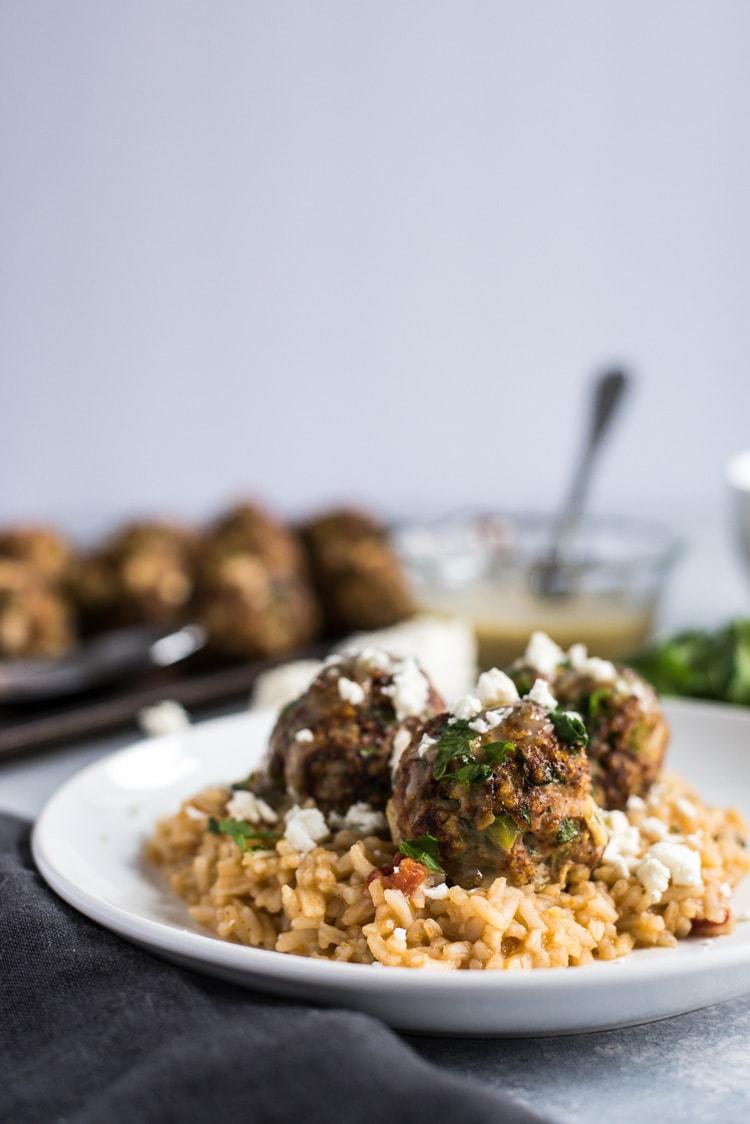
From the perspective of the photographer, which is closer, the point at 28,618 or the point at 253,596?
the point at 28,618

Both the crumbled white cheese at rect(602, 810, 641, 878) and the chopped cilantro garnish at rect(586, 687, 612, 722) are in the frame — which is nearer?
the crumbled white cheese at rect(602, 810, 641, 878)

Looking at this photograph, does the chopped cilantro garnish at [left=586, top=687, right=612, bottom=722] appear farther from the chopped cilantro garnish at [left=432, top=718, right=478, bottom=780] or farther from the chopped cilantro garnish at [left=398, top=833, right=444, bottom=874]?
the chopped cilantro garnish at [left=398, top=833, right=444, bottom=874]

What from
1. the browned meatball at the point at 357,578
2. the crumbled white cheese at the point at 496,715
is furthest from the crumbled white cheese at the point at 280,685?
the crumbled white cheese at the point at 496,715

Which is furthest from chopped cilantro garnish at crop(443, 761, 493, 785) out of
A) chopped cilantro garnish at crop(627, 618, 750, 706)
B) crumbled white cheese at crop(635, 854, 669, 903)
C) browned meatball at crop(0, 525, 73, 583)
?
browned meatball at crop(0, 525, 73, 583)

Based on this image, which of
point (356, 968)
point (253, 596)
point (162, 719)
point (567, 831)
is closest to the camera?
point (356, 968)

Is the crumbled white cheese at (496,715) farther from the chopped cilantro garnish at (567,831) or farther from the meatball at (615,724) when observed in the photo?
the meatball at (615,724)

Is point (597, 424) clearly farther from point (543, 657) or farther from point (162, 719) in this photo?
point (543, 657)

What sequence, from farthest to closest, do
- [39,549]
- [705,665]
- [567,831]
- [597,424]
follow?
[39,549], [597,424], [705,665], [567,831]

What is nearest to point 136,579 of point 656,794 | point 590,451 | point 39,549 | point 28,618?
point 28,618
